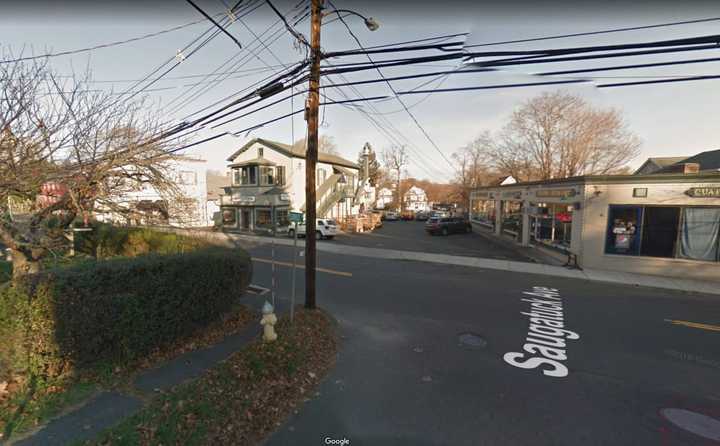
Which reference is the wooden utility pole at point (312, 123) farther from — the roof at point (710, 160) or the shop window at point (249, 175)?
the roof at point (710, 160)

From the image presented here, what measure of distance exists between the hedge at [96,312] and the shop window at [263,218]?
22.1m

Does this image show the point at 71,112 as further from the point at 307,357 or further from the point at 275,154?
the point at 275,154

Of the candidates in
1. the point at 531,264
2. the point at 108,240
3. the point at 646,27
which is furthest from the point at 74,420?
the point at 531,264

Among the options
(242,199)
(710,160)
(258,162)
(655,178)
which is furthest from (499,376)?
(710,160)

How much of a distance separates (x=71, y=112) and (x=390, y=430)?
837cm

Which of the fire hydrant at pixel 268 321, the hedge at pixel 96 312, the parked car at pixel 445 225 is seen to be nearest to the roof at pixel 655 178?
the parked car at pixel 445 225

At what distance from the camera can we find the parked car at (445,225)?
995 inches

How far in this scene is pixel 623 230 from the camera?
39.8ft

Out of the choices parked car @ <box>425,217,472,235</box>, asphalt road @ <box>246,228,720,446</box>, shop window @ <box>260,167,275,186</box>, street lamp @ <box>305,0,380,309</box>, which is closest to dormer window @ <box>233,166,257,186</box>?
shop window @ <box>260,167,275,186</box>

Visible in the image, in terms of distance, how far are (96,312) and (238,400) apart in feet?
7.57

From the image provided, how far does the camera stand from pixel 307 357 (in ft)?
15.8

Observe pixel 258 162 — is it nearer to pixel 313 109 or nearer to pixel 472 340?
pixel 313 109

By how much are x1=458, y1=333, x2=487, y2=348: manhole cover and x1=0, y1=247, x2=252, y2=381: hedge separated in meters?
5.06

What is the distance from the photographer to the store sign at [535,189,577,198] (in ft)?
43.9
